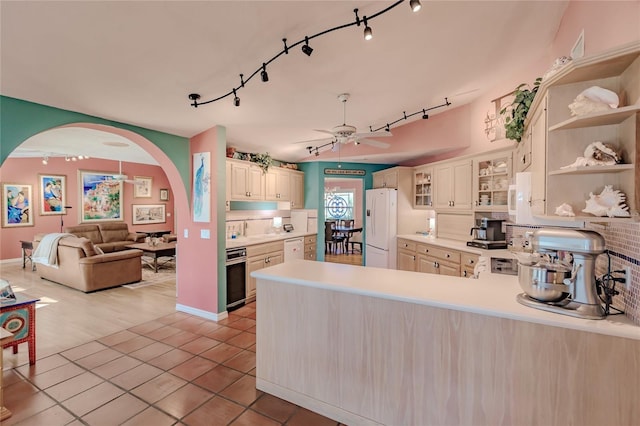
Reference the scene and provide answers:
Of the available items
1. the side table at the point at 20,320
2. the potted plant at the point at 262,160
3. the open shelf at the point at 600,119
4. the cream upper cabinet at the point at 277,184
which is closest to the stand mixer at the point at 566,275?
the open shelf at the point at 600,119

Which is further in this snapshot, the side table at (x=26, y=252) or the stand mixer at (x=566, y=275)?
the side table at (x=26, y=252)

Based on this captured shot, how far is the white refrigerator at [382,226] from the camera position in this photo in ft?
18.2

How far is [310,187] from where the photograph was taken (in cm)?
650

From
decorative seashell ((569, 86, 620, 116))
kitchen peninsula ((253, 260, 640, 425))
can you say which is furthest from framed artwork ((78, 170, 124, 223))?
decorative seashell ((569, 86, 620, 116))

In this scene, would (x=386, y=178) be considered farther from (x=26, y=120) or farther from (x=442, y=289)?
(x=26, y=120)

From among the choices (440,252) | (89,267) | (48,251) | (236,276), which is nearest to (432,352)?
(440,252)

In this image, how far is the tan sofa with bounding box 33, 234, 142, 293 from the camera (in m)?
4.95

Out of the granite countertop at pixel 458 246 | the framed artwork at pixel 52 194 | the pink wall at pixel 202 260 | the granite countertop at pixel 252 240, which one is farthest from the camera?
the framed artwork at pixel 52 194

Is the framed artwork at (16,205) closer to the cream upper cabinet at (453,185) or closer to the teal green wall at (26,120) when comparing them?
the teal green wall at (26,120)

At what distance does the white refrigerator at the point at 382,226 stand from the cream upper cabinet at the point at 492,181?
5.42ft

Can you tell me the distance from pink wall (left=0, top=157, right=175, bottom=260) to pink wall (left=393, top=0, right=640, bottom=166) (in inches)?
325

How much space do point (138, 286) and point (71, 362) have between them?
2.79 meters

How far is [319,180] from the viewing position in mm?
6402

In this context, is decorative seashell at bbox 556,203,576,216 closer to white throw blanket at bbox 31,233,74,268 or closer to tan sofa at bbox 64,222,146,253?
white throw blanket at bbox 31,233,74,268
